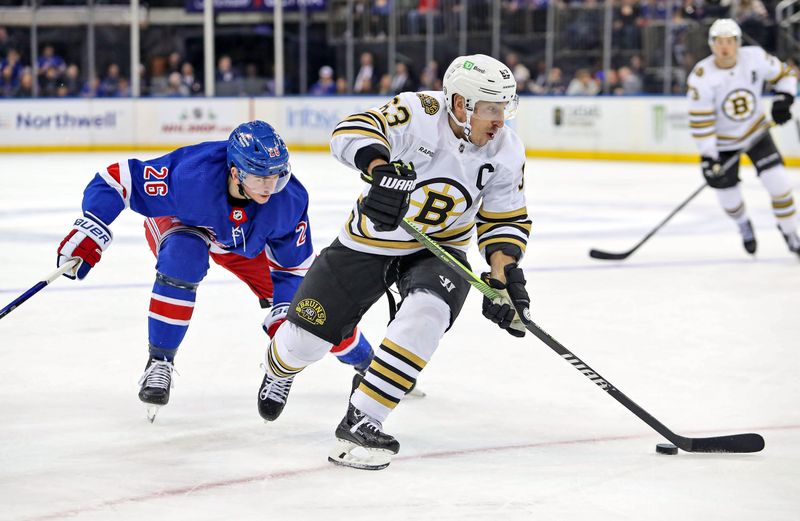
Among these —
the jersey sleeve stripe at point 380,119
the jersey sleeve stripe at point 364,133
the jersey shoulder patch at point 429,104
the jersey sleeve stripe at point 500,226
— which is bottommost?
the jersey sleeve stripe at point 500,226

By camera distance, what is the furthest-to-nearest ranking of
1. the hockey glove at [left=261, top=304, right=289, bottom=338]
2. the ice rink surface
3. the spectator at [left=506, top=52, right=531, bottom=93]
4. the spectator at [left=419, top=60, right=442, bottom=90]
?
1. the spectator at [left=419, top=60, right=442, bottom=90]
2. the spectator at [left=506, top=52, right=531, bottom=93]
3. the hockey glove at [left=261, top=304, right=289, bottom=338]
4. the ice rink surface

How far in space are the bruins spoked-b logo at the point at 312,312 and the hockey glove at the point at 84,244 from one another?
20.2 inches

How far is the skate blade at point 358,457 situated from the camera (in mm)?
2559

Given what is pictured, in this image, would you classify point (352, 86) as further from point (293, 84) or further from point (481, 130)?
point (481, 130)

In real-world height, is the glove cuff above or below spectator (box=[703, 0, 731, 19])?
below

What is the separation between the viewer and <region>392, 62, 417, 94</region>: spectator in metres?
13.1

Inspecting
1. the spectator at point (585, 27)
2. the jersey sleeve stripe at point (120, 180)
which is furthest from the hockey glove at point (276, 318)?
the spectator at point (585, 27)

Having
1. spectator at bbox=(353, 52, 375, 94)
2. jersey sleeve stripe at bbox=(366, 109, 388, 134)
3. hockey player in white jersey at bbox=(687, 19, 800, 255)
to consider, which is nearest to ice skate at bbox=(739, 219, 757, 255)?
hockey player in white jersey at bbox=(687, 19, 800, 255)

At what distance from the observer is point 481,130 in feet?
8.79

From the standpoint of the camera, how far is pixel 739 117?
627 centimetres

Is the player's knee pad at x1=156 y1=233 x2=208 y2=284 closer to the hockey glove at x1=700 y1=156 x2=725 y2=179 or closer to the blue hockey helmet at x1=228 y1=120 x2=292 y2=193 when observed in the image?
the blue hockey helmet at x1=228 y1=120 x2=292 y2=193

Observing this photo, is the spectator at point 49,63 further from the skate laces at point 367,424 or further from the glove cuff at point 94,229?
the skate laces at point 367,424

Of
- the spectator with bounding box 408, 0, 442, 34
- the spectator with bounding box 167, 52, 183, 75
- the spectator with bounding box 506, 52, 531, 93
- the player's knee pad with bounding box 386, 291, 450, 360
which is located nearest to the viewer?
the player's knee pad with bounding box 386, 291, 450, 360

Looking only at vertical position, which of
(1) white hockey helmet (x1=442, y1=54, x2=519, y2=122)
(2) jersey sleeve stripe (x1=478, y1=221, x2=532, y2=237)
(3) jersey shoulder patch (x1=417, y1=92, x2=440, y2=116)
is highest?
(1) white hockey helmet (x1=442, y1=54, x2=519, y2=122)
